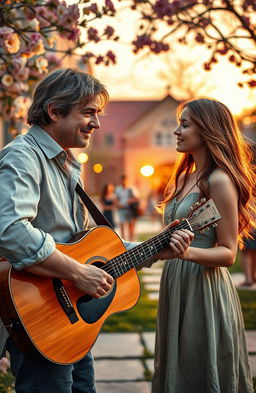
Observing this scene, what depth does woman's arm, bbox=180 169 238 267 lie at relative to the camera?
119 inches

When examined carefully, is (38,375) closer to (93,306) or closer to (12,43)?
(93,306)

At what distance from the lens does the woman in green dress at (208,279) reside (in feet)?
10.0

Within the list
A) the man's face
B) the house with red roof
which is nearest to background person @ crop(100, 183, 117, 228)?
the man's face

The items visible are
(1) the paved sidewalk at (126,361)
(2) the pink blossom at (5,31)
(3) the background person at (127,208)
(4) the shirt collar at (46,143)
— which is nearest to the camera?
(4) the shirt collar at (46,143)

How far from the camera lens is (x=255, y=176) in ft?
11.2

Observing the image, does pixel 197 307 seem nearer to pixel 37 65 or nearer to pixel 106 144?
pixel 37 65

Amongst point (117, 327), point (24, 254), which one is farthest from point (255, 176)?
point (117, 327)

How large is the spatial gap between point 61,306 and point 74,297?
85 millimetres

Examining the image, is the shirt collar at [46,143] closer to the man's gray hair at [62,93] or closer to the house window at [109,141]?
the man's gray hair at [62,93]

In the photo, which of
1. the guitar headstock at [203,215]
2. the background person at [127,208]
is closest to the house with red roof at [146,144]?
the background person at [127,208]

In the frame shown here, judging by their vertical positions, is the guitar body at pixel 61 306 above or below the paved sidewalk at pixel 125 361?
above

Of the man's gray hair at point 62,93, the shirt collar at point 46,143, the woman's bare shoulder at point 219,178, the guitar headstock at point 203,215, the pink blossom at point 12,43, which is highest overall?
the pink blossom at point 12,43

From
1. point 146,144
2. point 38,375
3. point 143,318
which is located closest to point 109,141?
point 146,144

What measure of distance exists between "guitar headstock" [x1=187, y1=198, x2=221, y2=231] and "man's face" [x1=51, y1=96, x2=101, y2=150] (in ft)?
2.20
